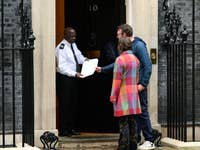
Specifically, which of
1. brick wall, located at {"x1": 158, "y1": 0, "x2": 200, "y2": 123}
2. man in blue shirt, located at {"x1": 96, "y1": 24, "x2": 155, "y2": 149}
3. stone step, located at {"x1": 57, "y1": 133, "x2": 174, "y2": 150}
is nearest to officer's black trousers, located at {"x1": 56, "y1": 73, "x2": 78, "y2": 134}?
stone step, located at {"x1": 57, "y1": 133, "x2": 174, "y2": 150}

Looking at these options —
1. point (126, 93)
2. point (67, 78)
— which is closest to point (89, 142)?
point (67, 78)

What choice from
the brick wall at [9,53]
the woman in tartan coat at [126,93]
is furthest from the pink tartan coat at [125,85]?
the brick wall at [9,53]

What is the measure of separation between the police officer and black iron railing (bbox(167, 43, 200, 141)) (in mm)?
1418

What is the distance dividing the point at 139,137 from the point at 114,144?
2.03ft

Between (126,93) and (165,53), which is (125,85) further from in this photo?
(165,53)

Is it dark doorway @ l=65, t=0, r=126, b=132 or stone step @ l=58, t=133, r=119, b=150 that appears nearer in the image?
stone step @ l=58, t=133, r=119, b=150

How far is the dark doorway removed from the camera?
1114 centimetres

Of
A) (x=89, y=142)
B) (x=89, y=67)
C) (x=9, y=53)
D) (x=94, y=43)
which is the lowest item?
(x=89, y=142)

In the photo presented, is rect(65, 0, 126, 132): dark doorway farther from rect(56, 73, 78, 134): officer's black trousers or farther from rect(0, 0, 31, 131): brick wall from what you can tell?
rect(0, 0, 31, 131): brick wall

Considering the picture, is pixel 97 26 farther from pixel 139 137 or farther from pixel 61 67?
pixel 139 137

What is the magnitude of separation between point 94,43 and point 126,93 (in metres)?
2.77

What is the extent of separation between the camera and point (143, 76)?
931cm

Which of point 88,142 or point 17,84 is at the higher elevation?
point 17,84

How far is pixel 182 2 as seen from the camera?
10.4 meters
